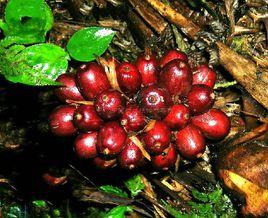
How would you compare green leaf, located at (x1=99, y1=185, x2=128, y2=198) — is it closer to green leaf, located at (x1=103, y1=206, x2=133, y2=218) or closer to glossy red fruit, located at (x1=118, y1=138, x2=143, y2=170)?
green leaf, located at (x1=103, y1=206, x2=133, y2=218)

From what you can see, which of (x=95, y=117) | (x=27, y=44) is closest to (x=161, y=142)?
(x=95, y=117)

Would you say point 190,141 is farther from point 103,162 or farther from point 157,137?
point 103,162

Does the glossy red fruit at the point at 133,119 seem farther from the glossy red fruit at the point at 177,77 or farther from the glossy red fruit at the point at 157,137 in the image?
the glossy red fruit at the point at 177,77

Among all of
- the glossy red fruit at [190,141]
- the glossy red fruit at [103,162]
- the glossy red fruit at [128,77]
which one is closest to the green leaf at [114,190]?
the glossy red fruit at [103,162]

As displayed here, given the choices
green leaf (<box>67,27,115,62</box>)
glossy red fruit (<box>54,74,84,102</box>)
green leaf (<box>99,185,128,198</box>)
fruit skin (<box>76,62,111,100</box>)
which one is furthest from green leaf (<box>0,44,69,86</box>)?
green leaf (<box>99,185,128,198</box>)

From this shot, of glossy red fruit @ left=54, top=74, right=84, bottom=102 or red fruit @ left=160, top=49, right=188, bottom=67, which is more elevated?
red fruit @ left=160, top=49, right=188, bottom=67

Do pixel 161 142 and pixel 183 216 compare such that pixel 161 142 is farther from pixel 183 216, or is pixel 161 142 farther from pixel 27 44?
pixel 27 44

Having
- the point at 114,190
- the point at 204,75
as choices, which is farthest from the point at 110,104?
the point at 114,190
